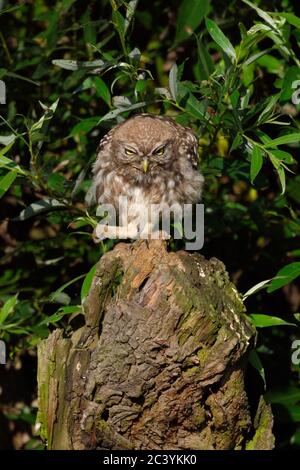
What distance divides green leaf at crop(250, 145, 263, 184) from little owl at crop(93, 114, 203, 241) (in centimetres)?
62

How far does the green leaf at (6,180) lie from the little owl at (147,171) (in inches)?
22.8

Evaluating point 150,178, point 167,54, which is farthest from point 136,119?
point 167,54

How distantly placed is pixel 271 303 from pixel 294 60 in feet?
5.30

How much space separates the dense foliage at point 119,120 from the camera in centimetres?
390

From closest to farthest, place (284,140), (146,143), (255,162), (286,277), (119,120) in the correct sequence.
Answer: (255,162), (284,140), (286,277), (146,143), (119,120)

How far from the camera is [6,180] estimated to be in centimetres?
372

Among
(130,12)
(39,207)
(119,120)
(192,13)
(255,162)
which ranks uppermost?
(130,12)

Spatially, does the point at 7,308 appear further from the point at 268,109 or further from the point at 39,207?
the point at 268,109

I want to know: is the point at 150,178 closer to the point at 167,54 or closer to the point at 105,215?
the point at 105,215

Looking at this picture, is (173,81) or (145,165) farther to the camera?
(145,165)

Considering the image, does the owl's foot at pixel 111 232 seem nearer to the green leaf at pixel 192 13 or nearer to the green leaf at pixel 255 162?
the green leaf at pixel 255 162

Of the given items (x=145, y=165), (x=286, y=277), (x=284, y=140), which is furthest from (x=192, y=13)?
(x=286, y=277)

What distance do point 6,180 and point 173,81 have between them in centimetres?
86

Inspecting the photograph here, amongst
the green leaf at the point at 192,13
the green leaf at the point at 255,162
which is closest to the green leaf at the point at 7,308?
the green leaf at the point at 255,162
